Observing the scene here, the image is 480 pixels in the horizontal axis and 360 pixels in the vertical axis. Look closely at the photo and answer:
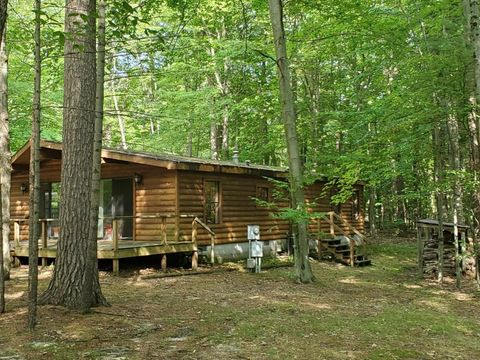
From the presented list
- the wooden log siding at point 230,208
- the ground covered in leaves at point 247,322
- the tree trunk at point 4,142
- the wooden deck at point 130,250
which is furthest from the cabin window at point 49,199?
the tree trunk at point 4,142

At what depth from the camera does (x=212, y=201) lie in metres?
15.1

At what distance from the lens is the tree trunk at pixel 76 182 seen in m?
6.92

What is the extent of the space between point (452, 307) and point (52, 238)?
42.6 ft

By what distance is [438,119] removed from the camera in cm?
1130

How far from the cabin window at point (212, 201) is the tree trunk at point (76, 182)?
7656 millimetres

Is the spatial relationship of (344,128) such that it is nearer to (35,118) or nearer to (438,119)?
(438,119)

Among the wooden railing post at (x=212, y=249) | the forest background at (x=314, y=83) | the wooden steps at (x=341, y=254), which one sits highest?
the forest background at (x=314, y=83)

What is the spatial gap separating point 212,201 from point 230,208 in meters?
0.80

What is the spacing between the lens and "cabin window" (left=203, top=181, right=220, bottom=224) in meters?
14.8

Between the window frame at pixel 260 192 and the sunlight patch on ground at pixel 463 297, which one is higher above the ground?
the window frame at pixel 260 192

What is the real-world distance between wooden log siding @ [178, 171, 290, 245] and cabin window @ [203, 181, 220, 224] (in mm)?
140

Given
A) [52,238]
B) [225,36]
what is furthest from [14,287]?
[225,36]

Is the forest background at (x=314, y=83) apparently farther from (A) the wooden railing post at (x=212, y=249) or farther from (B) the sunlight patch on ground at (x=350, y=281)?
(A) the wooden railing post at (x=212, y=249)

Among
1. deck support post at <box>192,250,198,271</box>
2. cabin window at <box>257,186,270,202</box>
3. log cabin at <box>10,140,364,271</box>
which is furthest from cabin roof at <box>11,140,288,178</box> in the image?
deck support post at <box>192,250,198,271</box>
